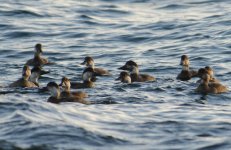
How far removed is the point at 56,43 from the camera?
86.6ft

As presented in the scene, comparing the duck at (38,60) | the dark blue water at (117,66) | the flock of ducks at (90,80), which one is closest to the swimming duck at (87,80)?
the flock of ducks at (90,80)

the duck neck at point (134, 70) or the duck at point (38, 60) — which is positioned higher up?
the duck at point (38, 60)

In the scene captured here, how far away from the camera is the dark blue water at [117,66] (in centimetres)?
1443

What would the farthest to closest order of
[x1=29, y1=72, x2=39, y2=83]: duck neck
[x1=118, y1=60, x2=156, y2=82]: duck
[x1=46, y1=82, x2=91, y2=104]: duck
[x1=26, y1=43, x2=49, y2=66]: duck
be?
[x1=26, y1=43, x2=49, y2=66]: duck → [x1=29, y1=72, x2=39, y2=83]: duck neck → [x1=118, y1=60, x2=156, y2=82]: duck → [x1=46, y1=82, x2=91, y2=104]: duck

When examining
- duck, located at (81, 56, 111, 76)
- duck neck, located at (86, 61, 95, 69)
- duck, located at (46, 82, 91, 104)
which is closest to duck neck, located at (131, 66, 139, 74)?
duck, located at (81, 56, 111, 76)

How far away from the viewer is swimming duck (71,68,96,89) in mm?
19531

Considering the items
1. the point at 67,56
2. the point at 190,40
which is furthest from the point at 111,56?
the point at 190,40

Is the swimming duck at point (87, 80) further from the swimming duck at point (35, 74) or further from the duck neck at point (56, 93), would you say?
the duck neck at point (56, 93)

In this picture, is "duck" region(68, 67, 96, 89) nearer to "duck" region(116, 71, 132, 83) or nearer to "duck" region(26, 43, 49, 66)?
"duck" region(116, 71, 132, 83)

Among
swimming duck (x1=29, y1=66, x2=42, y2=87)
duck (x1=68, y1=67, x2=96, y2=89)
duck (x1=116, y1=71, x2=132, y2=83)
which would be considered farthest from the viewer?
swimming duck (x1=29, y1=66, x2=42, y2=87)

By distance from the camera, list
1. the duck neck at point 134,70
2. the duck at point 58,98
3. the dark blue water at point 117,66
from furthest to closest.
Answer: the duck neck at point 134,70
the duck at point 58,98
the dark blue water at point 117,66

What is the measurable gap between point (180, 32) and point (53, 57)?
540 cm

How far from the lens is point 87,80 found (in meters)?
19.8

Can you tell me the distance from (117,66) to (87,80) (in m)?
3.23
